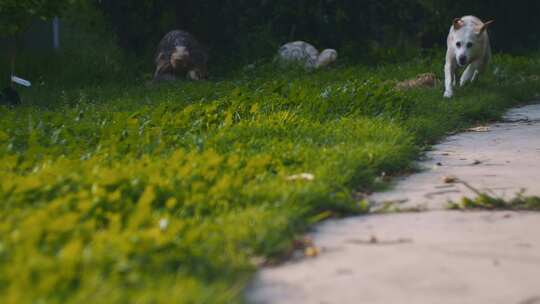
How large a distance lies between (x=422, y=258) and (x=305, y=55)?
10.7 meters

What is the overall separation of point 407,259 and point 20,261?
1.31 metres

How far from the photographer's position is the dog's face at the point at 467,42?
9969 millimetres

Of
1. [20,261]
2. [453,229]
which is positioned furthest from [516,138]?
[20,261]

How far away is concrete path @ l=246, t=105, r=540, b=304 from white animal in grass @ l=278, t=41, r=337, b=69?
28.8 ft

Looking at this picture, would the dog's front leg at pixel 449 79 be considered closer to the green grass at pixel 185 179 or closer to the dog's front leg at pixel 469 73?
the dog's front leg at pixel 469 73

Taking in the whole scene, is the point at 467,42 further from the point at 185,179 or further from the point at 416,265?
the point at 416,265

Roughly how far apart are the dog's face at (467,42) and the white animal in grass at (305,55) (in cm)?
326

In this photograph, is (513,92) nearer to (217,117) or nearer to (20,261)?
(217,117)

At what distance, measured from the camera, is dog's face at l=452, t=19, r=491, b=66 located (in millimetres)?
9969

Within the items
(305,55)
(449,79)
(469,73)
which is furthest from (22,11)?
(305,55)

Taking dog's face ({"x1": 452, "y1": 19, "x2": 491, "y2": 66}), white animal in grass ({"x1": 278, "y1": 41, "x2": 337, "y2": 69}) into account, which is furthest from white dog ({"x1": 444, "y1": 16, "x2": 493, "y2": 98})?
white animal in grass ({"x1": 278, "y1": 41, "x2": 337, "y2": 69})

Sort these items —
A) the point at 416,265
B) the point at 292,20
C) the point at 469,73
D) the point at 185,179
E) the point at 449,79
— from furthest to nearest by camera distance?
the point at 292,20
the point at 469,73
the point at 449,79
the point at 185,179
the point at 416,265

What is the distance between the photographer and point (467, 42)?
10.1 m

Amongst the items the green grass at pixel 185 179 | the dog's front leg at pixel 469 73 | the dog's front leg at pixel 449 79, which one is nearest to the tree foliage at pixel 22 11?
the green grass at pixel 185 179
